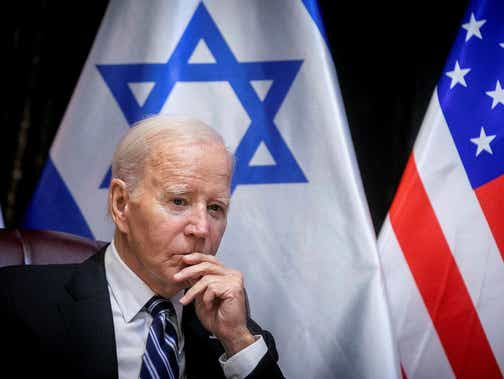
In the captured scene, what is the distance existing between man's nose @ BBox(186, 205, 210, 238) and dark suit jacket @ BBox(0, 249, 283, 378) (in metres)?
0.29

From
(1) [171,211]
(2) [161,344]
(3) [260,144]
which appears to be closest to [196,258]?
(1) [171,211]

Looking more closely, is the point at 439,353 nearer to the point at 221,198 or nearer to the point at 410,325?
the point at 410,325

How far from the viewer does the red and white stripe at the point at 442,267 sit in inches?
85.4

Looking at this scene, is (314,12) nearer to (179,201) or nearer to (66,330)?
(179,201)

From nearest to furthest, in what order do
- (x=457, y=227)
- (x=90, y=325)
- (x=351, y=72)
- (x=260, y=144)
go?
(x=90, y=325)
(x=457, y=227)
(x=260, y=144)
(x=351, y=72)

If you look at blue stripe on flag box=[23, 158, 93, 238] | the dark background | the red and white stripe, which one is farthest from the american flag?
blue stripe on flag box=[23, 158, 93, 238]

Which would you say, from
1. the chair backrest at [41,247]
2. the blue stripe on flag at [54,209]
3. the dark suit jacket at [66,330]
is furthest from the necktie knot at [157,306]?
the blue stripe on flag at [54,209]

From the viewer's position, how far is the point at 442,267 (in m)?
2.23

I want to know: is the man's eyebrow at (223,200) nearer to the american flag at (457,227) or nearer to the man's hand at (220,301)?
the man's hand at (220,301)

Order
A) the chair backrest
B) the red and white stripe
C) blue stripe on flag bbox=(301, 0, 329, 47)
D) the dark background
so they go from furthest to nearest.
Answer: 1. the dark background
2. blue stripe on flag bbox=(301, 0, 329, 47)
3. the red and white stripe
4. the chair backrest

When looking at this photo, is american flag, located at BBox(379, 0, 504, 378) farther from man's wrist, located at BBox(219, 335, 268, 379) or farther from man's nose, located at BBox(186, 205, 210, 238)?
man's nose, located at BBox(186, 205, 210, 238)

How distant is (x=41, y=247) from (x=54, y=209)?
0.45 meters

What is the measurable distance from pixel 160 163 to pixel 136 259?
0.92 feet

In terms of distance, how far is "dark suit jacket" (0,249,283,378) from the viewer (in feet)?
5.14
